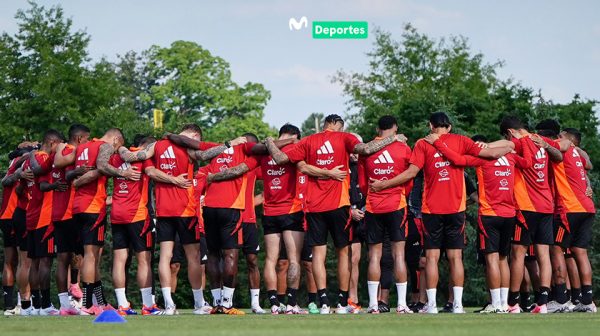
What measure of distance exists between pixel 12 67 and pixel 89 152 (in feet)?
140

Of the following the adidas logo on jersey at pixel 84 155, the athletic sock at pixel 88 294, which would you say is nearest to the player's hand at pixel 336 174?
the adidas logo on jersey at pixel 84 155

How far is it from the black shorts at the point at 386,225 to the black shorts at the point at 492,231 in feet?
3.75

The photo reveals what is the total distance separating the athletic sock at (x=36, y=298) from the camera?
20.5 metres

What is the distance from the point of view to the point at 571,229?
20.2 meters

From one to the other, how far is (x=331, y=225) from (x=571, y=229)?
399cm

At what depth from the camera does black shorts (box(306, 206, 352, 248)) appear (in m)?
18.9

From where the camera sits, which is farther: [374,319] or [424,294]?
[424,294]

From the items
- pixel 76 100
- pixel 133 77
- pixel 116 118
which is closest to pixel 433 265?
pixel 116 118

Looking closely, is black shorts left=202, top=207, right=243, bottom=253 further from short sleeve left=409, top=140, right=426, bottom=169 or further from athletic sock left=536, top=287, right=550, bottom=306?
athletic sock left=536, top=287, right=550, bottom=306

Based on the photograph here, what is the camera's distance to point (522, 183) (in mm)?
19547

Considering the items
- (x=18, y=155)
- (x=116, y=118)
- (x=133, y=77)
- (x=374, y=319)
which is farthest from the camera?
(x=133, y=77)

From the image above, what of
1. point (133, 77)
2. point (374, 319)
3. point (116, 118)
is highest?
point (133, 77)

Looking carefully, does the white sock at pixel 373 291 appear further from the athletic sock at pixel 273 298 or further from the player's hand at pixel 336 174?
the player's hand at pixel 336 174

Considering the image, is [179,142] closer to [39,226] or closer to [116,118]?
[39,226]
